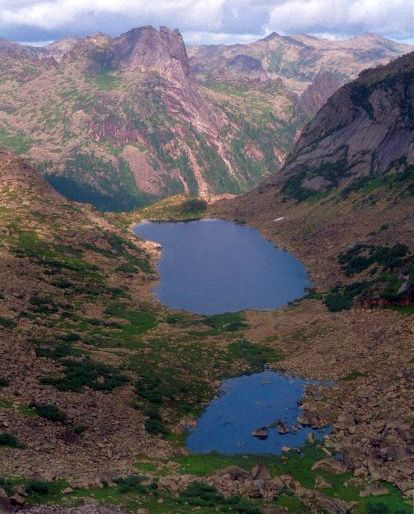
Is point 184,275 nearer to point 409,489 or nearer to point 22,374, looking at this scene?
point 22,374

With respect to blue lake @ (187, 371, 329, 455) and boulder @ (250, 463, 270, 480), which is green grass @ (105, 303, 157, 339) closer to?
blue lake @ (187, 371, 329, 455)

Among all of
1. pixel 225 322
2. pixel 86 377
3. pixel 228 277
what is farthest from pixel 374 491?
pixel 228 277

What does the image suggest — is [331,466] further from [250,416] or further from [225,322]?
[225,322]

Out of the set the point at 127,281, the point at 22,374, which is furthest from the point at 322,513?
the point at 127,281

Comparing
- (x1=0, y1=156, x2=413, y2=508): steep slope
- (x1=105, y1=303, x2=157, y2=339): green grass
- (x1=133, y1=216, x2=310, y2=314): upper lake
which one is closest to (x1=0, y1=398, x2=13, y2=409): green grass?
(x1=0, y1=156, x2=413, y2=508): steep slope

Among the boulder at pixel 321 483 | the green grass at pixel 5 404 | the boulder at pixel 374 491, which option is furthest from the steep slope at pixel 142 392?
the boulder at pixel 321 483

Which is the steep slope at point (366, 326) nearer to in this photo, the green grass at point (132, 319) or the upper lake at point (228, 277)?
the upper lake at point (228, 277)
